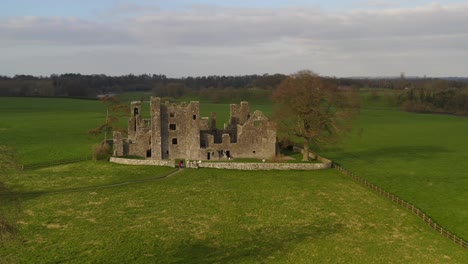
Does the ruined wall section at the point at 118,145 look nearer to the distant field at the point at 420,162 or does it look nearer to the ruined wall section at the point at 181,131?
the ruined wall section at the point at 181,131

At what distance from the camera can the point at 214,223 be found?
3128cm

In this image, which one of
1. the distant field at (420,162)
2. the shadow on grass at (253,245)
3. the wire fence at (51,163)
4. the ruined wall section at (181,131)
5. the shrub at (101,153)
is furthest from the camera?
the ruined wall section at (181,131)

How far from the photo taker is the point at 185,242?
2766cm

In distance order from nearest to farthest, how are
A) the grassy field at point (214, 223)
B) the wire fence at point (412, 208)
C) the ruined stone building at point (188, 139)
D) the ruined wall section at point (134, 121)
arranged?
the grassy field at point (214, 223) < the wire fence at point (412, 208) < the ruined stone building at point (188, 139) < the ruined wall section at point (134, 121)

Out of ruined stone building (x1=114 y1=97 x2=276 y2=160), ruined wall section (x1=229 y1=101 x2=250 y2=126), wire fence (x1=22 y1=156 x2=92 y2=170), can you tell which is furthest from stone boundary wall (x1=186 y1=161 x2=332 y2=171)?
wire fence (x1=22 y1=156 x2=92 y2=170)

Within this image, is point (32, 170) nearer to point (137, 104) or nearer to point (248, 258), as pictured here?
point (137, 104)

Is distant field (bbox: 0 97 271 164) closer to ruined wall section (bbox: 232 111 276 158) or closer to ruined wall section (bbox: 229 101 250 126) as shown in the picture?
ruined wall section (bbox: 229 101 250 126)

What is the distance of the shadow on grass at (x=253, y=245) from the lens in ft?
83.3

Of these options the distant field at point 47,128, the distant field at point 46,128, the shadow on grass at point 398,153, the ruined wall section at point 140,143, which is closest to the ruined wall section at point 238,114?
the ruined wall section at point 140,143

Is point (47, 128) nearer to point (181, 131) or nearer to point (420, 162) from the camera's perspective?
point (181, 131)

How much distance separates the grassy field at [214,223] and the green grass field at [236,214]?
82 millimetres

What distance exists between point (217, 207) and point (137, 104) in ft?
84.6

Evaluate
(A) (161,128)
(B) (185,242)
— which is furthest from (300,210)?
(A) (161,128)

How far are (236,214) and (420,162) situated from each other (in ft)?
105
